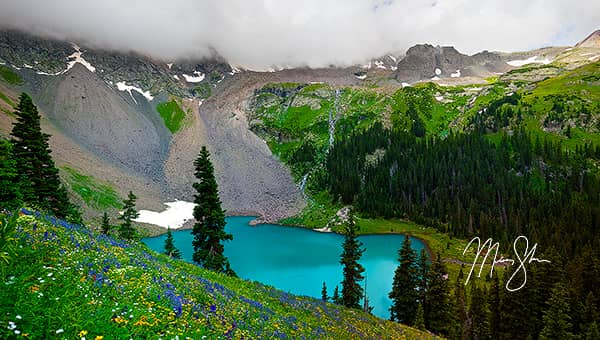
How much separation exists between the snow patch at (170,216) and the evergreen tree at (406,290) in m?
88.8

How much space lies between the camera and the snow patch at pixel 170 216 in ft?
385

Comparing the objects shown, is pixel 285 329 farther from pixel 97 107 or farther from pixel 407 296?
pixel 97 107

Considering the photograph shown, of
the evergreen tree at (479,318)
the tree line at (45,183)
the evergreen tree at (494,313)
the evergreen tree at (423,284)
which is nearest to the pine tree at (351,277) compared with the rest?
the evergreen tree at (423,284)

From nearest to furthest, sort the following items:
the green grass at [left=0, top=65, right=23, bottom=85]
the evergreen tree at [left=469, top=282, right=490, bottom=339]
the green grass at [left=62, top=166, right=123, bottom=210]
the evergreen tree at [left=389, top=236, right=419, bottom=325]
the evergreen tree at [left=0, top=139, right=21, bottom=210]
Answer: the evergreen tree at [left=0, top=139, right=21, bottom=210]
the evergreen tree at [left=389, top=236, right=419, bottom=325]
the evergreen tree at [left=469, top=282, right=490, bottom=339]
the green grass at [left=62, top=166, right=123, bottom=210]
the green grass at [left=0, top=65, right=23, bottom=85]

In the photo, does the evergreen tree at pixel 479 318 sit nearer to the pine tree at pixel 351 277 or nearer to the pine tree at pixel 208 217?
the pine tree at pixel 351 277

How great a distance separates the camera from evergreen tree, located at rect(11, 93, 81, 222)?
3172 cm

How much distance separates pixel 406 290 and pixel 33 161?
47.5 metres

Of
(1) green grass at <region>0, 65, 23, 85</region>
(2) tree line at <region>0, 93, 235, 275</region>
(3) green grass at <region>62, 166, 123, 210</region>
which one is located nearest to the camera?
(2) tree line at <region>0, 93, 235, 275</region>

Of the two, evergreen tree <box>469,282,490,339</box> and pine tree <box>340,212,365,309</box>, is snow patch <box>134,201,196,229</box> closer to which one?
pine tree <box>340,212,365,309</box>

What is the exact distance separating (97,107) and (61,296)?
21041cm

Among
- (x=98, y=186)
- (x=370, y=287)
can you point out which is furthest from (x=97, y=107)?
(x=370, y=287)

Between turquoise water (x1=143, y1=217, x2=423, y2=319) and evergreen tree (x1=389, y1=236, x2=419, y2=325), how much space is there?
15.6 meters

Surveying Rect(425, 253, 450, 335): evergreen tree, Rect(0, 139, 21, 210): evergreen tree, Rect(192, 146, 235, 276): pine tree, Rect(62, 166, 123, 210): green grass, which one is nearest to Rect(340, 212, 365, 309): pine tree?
Rect(425, 253, 450, 335): evergreen tree

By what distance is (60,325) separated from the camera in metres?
4.30
